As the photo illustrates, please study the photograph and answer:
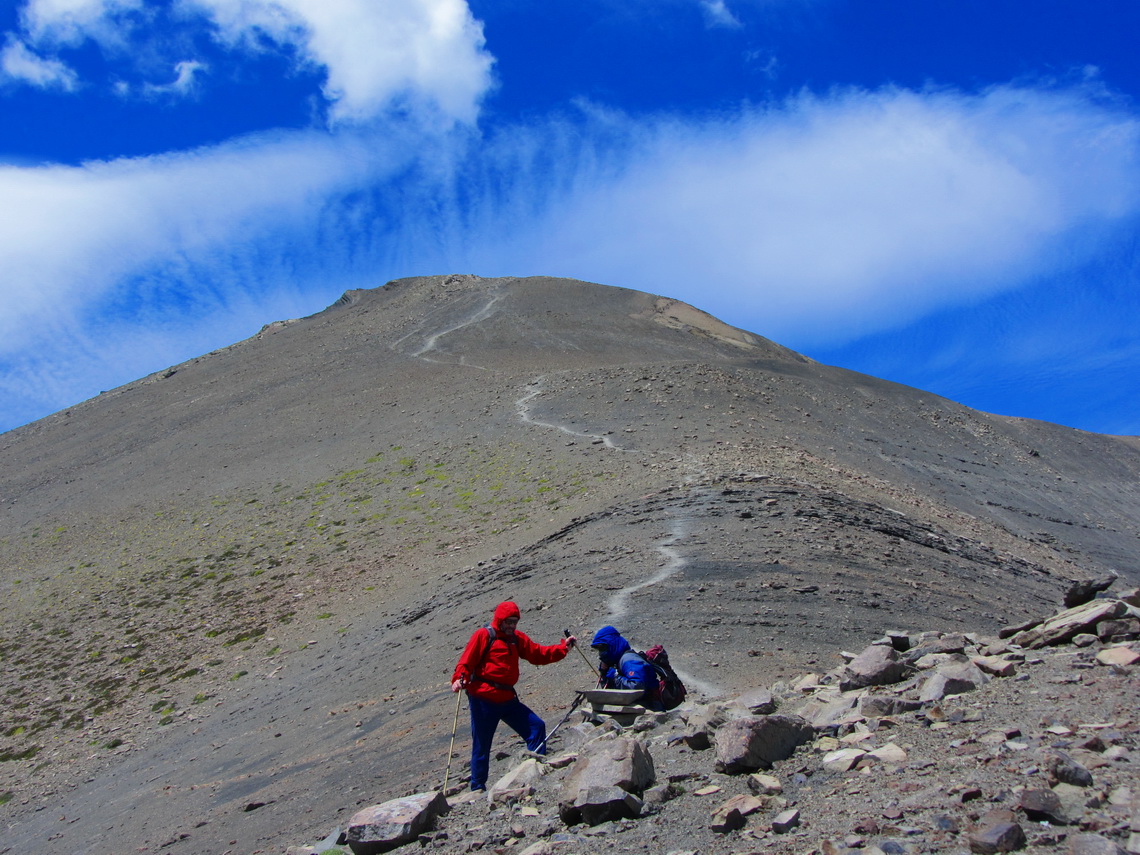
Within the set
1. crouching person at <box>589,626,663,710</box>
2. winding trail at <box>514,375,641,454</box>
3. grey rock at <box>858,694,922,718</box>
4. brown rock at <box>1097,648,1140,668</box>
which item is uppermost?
winding trail at <box>514,375,641,454</box>

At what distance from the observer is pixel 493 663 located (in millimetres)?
8859

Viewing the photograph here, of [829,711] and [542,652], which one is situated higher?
[542,652]

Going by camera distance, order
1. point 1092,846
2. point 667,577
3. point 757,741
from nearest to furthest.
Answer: point 1092,846, point 757,741, point 667,577

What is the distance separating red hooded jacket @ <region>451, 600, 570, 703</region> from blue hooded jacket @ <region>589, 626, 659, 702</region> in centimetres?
111

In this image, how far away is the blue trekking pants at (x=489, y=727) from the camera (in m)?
8.56

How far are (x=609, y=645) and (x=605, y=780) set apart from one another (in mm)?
3136

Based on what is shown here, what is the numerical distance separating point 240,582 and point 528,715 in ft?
59.6

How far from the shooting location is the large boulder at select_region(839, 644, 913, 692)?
8758 millimetres

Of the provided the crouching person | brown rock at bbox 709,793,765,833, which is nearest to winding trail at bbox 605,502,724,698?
the crouching person

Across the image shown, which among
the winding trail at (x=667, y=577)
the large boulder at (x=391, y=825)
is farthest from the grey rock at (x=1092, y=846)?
the winding trail at (x=667, y=577)

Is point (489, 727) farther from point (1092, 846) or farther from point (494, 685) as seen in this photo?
point (1092, 846)

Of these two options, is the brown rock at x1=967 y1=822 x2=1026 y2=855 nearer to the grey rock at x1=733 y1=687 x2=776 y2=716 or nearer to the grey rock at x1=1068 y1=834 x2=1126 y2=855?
the grey rock at x1=1068 y1=834 x2=1126 y2=855

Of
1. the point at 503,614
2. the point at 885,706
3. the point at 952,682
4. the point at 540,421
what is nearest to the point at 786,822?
the point at 885,706

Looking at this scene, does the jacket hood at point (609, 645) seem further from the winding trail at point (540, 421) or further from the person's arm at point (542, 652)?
the winding trail at point (540, 421)
